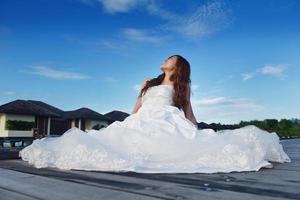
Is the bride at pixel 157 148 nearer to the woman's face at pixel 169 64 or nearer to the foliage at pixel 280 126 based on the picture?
the woman's face at pixel 169 64

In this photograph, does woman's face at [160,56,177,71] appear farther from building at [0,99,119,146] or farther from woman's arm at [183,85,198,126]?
building at [0,99,119,146]

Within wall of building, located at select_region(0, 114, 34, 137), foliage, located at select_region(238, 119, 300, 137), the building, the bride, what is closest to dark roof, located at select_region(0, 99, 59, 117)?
the building

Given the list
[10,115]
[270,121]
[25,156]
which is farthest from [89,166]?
[10,115]

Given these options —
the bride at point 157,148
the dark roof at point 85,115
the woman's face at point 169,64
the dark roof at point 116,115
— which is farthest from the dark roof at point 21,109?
the bride at point 157,148

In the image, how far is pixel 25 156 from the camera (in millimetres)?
2385

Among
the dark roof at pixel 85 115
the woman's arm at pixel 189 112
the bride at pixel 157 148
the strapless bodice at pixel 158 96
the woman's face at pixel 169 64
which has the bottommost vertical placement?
the bride at pixel 157 148

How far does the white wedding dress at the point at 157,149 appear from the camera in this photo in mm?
2004

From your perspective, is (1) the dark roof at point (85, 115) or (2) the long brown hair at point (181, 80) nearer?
(2) the long brown hair at point (181, 80)

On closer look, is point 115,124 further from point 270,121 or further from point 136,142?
point 270,121

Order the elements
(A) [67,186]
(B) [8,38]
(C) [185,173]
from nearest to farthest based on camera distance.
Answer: (A) [67,186] → (C) [185,173] → (B) [8,38]

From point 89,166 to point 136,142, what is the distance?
452 mm

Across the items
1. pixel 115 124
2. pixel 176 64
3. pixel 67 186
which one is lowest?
pixel 67 186

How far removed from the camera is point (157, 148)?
225 cm

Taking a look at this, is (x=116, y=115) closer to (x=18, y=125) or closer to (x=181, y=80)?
(x=18, y=125)
